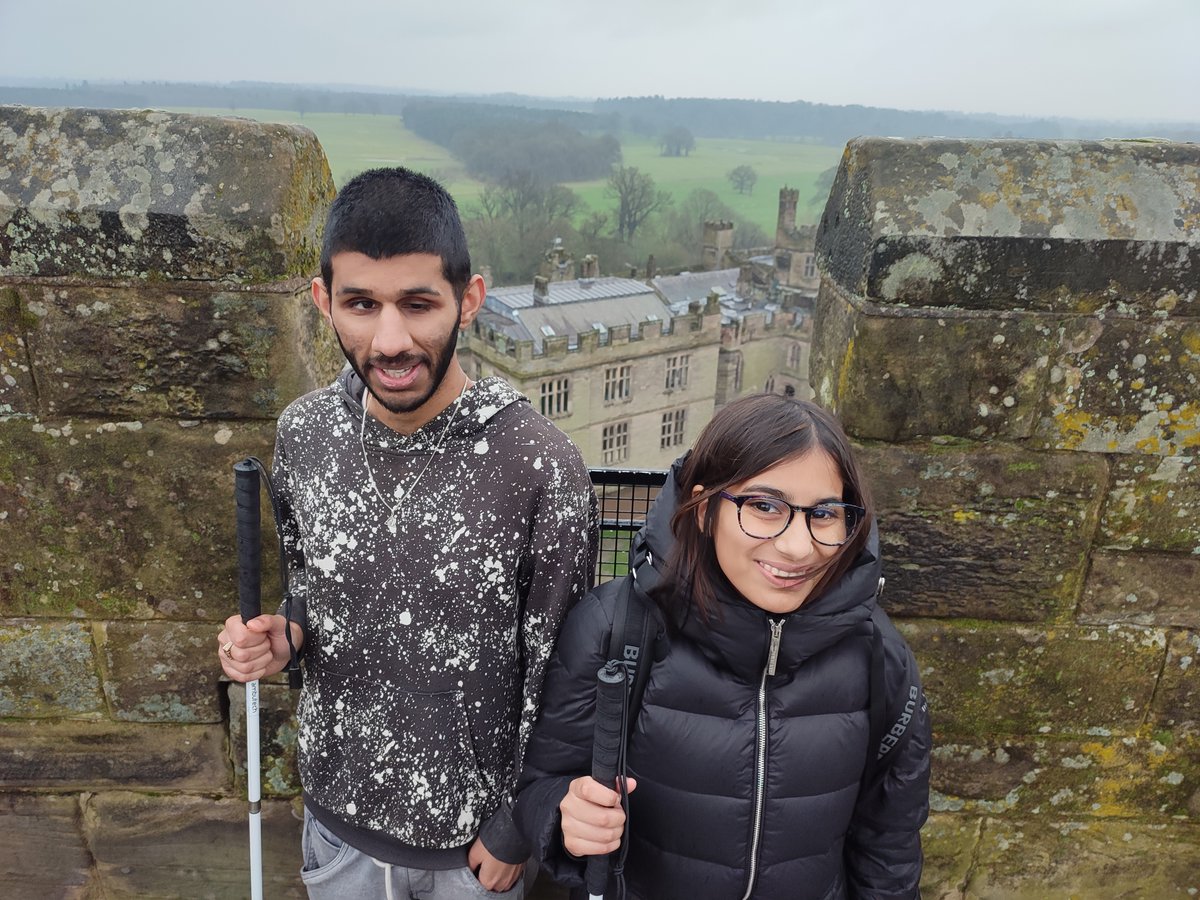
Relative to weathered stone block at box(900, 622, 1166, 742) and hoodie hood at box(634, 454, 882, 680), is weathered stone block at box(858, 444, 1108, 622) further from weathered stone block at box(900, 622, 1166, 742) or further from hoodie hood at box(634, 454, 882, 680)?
hoodie hood at box(634, 454, 882, 680)

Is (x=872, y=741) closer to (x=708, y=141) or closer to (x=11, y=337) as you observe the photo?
(x=11, y=337)

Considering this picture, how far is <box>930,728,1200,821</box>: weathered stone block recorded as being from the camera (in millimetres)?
2418

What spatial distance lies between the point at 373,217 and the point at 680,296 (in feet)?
142

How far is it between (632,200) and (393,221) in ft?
221

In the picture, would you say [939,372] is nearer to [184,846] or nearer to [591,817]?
[591,817]

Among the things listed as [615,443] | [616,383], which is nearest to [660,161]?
[615,443]

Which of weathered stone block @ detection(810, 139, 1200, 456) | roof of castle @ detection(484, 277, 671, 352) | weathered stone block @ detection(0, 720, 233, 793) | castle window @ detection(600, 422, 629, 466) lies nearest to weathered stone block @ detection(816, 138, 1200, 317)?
weathered stone block @ detection(810, 139, 1200, 456)

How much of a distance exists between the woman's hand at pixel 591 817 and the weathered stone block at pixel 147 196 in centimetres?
135

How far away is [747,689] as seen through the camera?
168 cm

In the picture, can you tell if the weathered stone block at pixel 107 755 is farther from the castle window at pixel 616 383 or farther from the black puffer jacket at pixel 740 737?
the castle window at pixel 616 383

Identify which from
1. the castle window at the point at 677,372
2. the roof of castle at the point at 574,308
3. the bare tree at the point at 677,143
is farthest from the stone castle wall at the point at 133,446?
the bare tree at the point at 677,143

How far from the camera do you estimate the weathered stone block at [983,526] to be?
2.12 m

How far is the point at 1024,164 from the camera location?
6.58 feet

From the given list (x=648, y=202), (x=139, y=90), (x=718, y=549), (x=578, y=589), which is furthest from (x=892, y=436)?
(x=648, y=202)
